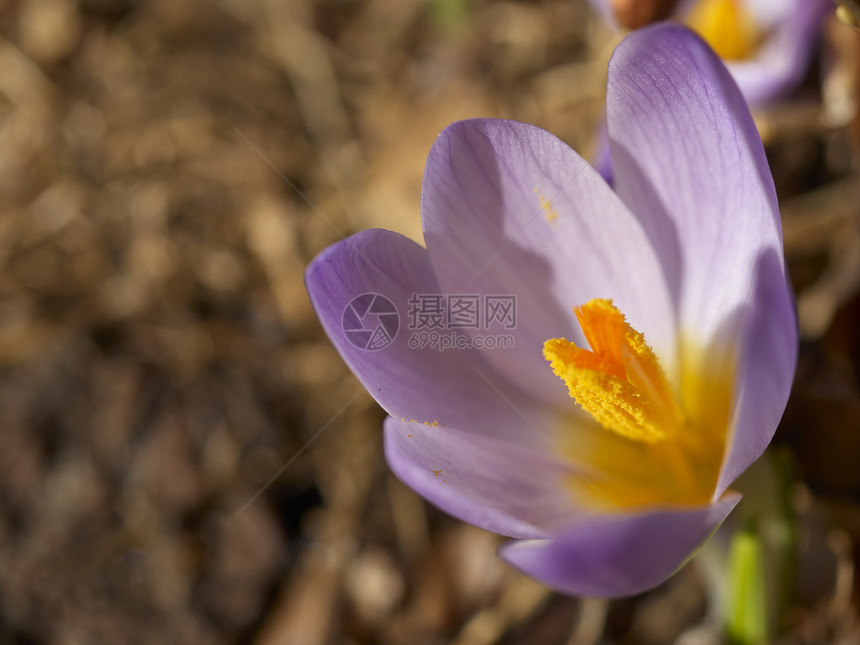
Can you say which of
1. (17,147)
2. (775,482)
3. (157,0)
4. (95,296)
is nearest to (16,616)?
(95,296)

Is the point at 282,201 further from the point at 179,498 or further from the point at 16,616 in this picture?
the point at 16,616

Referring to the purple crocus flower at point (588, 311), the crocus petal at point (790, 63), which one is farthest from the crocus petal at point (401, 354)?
the crocus petal at point (790, 63)

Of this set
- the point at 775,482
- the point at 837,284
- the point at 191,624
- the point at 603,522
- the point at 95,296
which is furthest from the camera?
the point at 95,296

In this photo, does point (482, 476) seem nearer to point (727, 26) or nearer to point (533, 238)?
point (533, 238)

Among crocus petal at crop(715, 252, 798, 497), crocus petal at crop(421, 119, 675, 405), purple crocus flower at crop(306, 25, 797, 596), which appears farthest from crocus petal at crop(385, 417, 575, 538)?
crocus petal at crop(715, 252, 798, 497)

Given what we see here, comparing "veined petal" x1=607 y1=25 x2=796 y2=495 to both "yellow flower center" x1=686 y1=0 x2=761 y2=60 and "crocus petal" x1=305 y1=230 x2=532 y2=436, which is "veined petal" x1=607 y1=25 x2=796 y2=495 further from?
"yellow flower center" x1=686 y1=0 x2=761 y2=60

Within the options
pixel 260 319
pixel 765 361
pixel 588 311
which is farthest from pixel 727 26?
pixel 260 319
